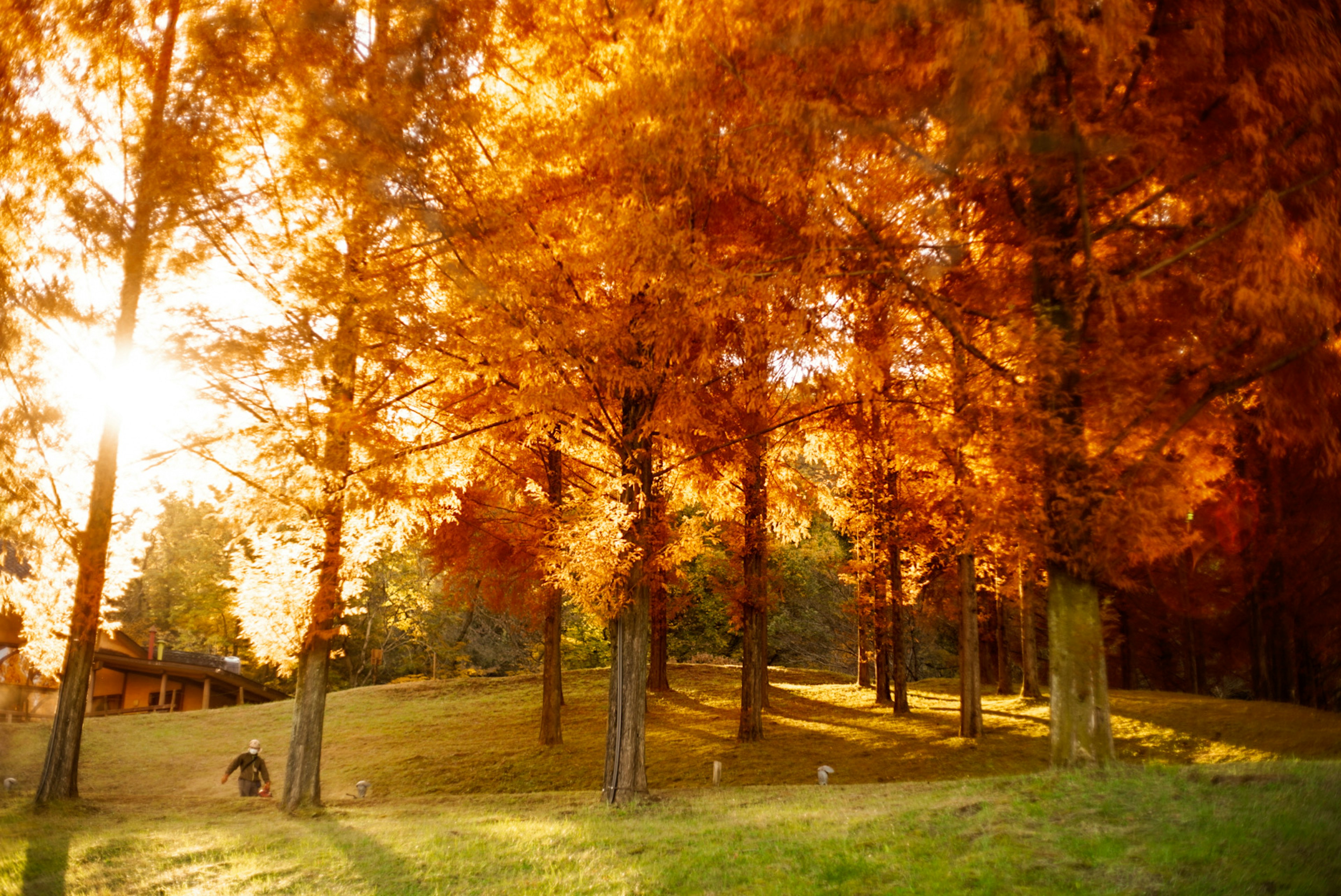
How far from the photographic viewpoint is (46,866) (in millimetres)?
7301

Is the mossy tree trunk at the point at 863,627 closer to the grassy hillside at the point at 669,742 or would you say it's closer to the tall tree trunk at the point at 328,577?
the grassy hillside at the point at 669,742

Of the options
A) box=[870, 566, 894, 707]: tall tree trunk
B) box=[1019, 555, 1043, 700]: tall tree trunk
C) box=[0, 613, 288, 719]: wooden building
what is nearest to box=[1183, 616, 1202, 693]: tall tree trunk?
box=[1019, 555, 1043, 700]: tall tree trunk

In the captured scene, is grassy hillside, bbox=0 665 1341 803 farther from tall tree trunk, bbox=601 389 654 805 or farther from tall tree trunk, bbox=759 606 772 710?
tall tree trunk, bbox=601 389 654 805

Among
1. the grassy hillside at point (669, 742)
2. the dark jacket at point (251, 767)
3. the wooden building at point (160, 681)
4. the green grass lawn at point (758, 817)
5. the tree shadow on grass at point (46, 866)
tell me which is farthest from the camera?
the wooden building at point (160, 681)

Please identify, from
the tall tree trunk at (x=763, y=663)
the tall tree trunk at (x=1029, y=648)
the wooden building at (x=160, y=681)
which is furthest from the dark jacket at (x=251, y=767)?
the wooden building at (x=160, y=681)

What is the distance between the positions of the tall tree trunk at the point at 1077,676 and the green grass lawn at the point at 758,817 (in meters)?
0.49

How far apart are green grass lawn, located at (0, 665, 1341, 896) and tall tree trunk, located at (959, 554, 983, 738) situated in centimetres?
51

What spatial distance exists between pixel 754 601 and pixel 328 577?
9.41 meters

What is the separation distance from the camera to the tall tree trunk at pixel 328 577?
9.40m

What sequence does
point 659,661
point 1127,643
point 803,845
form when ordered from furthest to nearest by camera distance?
point 1127,643 → point 659,661 → point 803,845

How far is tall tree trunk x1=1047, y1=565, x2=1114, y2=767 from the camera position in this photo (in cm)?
725

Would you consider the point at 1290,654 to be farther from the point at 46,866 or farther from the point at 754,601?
the point at 46,866

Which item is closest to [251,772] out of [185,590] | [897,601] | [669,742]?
[669,742]

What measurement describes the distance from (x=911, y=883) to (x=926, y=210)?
5929 millimetres
